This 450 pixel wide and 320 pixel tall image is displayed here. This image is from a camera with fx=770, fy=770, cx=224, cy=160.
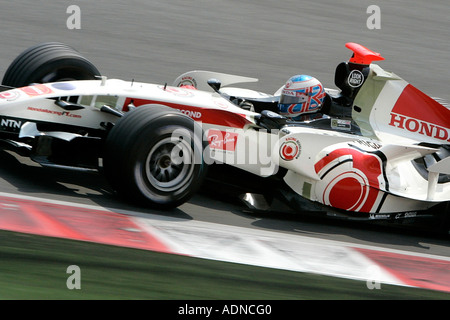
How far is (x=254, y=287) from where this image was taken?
468cm

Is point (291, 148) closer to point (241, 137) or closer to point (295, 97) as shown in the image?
point (241, 137)

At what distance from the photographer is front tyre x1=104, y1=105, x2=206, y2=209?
5.71 metres

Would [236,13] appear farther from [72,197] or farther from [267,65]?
[72,197]

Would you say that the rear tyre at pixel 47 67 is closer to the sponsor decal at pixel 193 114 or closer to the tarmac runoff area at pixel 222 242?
the sponsor decal at pixel 193 114

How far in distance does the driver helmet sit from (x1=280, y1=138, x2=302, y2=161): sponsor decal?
0.80m

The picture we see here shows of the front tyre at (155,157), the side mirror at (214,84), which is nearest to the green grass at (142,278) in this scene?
the front tyre at (155,157)

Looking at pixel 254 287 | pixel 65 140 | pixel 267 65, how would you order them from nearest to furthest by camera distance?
1. pixel 254 287
2. pixel 65 140
3. pixel 267 65

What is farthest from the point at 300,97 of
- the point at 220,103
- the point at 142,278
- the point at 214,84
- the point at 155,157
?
the point at 142,278

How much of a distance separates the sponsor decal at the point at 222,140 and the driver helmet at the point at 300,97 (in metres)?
0.82

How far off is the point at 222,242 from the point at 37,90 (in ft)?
6.69

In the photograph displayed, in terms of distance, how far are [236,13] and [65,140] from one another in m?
7.40

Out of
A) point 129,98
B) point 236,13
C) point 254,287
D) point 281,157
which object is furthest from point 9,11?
point 254,287

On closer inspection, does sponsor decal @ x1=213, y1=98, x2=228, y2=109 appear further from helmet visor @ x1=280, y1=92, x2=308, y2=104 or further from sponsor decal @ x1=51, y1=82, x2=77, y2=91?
sponsor decal @ x1=51, y1=82, x2=77, y2=91

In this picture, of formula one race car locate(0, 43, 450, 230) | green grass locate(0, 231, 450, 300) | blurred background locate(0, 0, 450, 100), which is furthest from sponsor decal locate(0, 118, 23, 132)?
blurred background locate(0, 0, 450, 100)
